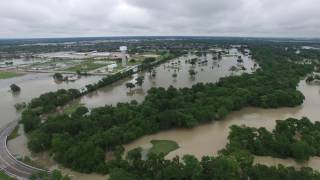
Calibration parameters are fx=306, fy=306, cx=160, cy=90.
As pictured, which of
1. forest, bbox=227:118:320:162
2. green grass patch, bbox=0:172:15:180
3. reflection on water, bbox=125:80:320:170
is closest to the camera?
green grass patch, bbox=0:172:15:180

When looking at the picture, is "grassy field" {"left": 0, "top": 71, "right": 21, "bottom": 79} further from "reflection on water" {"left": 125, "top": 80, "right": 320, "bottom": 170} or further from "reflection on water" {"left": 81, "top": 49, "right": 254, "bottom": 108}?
"reflection on water" {"left": 125, "top": 80, "right": 320, "bottom": 170}

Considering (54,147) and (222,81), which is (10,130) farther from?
(222,81)

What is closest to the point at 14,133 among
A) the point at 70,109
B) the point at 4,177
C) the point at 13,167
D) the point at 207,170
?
the point at 13,167

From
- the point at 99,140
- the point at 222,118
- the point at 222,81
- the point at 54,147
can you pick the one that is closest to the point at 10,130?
the point at 54,147

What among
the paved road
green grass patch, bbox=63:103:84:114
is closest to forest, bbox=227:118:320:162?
the paved road

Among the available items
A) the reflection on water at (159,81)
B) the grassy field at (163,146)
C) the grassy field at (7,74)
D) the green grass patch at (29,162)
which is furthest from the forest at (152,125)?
the grassy field at (7,74)

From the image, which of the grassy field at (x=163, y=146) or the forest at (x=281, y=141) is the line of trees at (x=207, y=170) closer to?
the forest at (x=281, y=141)
